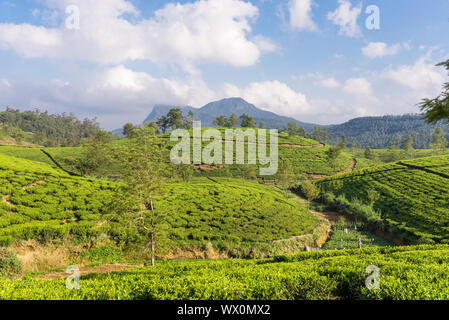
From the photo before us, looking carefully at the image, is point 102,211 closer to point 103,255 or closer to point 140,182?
point 103,255

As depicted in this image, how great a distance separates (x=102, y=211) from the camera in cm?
2125

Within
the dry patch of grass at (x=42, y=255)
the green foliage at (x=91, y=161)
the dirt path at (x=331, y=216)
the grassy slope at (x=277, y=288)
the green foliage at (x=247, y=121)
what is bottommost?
the dirt path at (x=331, y=216)

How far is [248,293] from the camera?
207 inches

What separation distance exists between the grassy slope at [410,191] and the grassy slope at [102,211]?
13.1 m

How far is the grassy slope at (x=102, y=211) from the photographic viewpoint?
1723 cm

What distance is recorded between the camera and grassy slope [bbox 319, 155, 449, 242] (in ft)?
87.6

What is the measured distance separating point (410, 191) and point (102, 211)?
169 feet

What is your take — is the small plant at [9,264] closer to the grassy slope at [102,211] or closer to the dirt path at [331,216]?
the grassy slope at [102,211]

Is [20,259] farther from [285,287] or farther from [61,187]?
[285,287]

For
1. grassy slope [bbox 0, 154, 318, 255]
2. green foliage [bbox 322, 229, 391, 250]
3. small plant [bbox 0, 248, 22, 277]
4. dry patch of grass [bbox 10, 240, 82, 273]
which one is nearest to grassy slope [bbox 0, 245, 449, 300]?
small plant [bbox 0, 248, 22, 277]

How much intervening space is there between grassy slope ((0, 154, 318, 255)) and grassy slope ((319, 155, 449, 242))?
1315 cm

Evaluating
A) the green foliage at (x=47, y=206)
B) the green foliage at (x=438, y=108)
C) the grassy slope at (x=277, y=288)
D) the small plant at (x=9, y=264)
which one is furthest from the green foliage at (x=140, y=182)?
the green foliage at (x=438, y=108)
